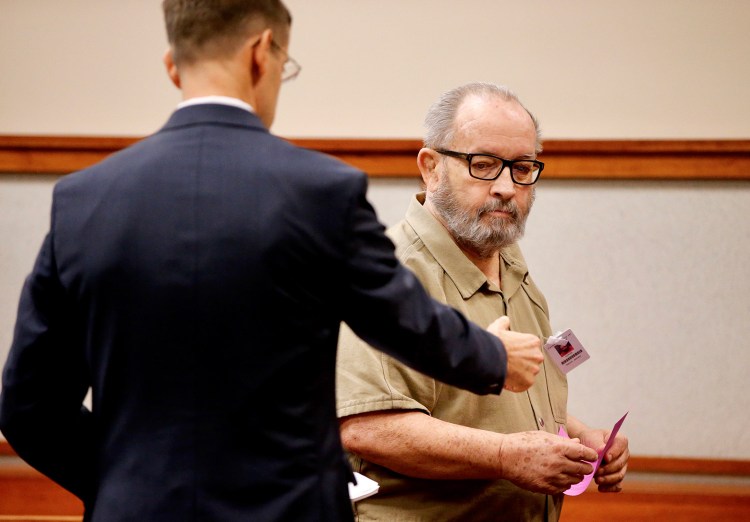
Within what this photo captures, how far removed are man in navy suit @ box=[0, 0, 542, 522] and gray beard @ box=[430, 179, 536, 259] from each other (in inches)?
28.1

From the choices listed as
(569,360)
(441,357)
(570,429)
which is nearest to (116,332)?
(441,357)

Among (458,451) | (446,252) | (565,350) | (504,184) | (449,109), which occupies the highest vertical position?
(449,109)

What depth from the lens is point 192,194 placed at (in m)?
1.11

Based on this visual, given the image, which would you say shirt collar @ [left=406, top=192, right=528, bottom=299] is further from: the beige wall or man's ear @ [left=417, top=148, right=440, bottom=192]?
the beige wall

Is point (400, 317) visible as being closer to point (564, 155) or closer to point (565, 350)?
point (565, 350)

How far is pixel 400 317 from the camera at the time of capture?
45.4 inches

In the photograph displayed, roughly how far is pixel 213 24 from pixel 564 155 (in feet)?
7.62

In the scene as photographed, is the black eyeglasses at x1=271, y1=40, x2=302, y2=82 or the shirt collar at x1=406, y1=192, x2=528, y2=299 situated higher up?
the black eyeglasses at x1=271, y1=40, x2=302, y2=82

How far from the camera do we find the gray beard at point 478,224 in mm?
1896

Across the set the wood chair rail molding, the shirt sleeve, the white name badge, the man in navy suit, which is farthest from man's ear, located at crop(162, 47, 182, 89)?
the wood chair rail molding

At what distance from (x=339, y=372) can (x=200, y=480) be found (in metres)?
0.64

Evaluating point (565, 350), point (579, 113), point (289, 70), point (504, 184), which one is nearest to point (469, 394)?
point (565, 350)

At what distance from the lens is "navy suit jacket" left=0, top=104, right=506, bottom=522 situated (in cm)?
110

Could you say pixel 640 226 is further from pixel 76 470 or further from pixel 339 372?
pixel 76 470
